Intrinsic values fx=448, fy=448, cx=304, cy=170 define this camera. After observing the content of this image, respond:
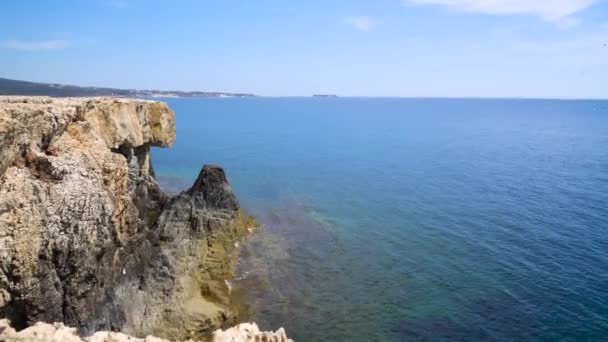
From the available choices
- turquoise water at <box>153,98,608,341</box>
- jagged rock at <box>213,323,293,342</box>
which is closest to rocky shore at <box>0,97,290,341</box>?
turquoise water at <box>153,98,608,341</box>

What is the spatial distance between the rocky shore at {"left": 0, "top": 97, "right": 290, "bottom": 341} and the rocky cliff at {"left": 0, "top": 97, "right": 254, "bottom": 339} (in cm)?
5

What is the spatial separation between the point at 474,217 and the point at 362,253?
1719 centimetres

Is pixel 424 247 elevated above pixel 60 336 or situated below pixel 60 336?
below

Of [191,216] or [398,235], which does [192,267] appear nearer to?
[191,216]

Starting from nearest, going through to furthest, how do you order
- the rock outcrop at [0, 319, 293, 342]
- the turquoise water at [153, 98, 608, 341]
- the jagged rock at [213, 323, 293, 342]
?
the rock outcrop at [0, 319, 293, 342] → the jagged rock at [213, 323, 293, 342] → the turquoise water at [153, 98, 608, 341]

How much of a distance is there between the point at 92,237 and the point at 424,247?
30493mm

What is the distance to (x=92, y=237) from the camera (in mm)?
23875

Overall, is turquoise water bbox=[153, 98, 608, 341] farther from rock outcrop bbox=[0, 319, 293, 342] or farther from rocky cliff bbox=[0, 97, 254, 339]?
rock outcrop bbox=[0, 319, 293, 342]

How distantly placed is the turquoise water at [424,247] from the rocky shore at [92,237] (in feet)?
17.7

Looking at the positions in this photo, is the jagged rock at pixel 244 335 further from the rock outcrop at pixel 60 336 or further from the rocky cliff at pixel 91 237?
the rocky cliff at pixel 91 237

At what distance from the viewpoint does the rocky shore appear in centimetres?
2070

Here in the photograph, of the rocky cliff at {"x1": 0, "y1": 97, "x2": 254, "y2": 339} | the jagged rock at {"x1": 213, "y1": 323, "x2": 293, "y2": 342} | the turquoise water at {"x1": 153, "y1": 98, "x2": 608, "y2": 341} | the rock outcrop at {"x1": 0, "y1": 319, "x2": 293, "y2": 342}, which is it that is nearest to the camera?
the rock outcrop at {"x1": 0, "y1": 319, "x2": 293, "y2": 342}

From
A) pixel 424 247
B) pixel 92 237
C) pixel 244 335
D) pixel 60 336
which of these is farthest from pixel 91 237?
pixel 424 247

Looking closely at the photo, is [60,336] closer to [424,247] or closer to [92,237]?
[92,237]
